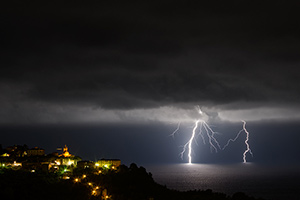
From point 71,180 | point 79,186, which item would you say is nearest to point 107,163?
point 71,180

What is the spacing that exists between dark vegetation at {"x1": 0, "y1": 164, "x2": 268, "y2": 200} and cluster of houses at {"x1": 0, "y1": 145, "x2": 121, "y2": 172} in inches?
203

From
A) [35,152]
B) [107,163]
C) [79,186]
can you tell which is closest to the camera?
[79,186]

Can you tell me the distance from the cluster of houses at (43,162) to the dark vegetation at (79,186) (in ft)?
16.9

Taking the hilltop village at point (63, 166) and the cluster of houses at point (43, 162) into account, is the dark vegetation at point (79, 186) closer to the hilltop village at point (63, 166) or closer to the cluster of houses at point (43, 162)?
the hilltop village at point (63, 166)

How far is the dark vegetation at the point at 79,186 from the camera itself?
159 ft

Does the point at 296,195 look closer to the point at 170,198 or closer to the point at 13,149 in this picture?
the point at 170,198

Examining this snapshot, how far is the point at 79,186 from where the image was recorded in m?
56.0

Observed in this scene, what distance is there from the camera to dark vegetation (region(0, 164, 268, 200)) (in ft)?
159

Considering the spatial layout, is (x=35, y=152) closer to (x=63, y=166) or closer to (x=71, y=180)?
(x=63, y=166)

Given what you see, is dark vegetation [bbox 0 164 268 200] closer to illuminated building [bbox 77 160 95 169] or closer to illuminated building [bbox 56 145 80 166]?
illuminated building [bbox 77 160 95 169]

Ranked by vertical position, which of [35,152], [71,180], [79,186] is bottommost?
[79,186]

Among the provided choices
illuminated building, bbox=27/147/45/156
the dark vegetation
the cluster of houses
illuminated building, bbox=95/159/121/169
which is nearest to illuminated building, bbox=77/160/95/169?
the cluster of houses

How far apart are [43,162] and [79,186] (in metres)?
19.4

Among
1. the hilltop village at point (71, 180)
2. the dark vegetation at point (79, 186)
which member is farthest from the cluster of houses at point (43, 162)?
the dark vegetation at point (79, 186)
